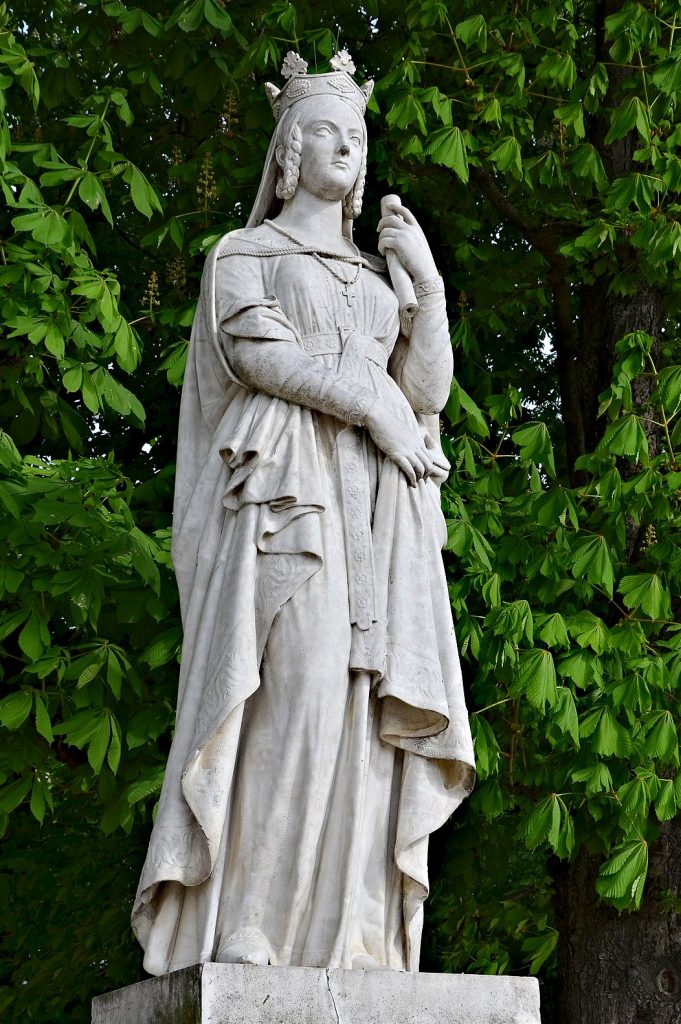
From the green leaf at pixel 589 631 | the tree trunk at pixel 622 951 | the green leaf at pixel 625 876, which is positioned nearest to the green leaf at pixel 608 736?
the green leaf at pixel 589 631

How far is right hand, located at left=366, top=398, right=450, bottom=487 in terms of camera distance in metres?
5.15

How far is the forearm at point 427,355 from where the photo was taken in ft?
18.0

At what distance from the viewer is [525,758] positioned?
346 inches

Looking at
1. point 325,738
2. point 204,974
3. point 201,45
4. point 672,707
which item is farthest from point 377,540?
point 201,45

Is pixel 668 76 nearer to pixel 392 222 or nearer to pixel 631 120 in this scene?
pixel 631 120

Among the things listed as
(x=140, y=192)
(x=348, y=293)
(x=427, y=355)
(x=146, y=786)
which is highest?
(x=140, y=192)

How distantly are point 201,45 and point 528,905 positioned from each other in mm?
5454

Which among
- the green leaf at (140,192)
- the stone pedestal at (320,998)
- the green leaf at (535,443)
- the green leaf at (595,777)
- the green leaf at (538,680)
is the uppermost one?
the green leaf at (140,192)

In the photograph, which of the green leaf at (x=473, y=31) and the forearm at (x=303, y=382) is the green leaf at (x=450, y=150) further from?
the forearm at (x=303, y=382)

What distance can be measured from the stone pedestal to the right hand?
1.57m

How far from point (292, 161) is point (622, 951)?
515 cm

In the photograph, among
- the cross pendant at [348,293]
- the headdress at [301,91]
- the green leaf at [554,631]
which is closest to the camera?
the cross pendant at [348,293]

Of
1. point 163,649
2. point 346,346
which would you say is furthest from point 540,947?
point 346,346

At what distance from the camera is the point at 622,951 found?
8883 mm
